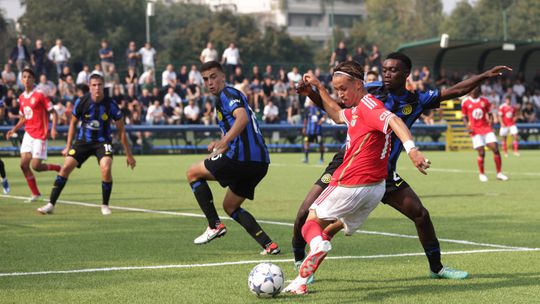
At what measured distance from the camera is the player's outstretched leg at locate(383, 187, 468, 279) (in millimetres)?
8297

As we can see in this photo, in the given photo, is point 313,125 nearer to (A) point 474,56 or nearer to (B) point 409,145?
(A) point 474,56

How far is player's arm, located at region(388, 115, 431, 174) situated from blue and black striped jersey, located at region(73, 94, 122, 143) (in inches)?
324

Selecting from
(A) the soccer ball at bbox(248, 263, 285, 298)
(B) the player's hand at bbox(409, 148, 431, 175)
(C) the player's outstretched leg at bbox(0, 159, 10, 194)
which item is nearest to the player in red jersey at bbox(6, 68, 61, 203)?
(C) the player's outstretched leg at bbox(0, 159, 10, 194)

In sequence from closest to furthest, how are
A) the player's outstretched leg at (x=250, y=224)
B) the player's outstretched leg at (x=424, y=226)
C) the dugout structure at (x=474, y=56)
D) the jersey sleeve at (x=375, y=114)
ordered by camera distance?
1. the jersey sleeve at (x=375, y=114)
2. the player's outstretched leg at (x=424, y=226)
3. the player's outstretched leg at (x=250, y=224)
4. the dugout structure at (x=474, y=56)

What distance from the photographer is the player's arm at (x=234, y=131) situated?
9508mm

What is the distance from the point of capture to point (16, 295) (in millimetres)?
7676

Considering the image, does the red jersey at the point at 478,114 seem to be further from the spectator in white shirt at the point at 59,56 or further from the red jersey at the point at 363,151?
the spectator in white shirt at the point at 59,56

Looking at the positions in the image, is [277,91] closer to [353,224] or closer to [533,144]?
[533,144]

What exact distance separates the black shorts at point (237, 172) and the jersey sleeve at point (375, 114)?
9.55 feet

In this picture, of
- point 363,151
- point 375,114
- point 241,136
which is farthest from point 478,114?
point 375,114

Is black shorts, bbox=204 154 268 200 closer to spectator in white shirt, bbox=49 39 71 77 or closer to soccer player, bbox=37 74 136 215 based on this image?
soccer player, bbox=37 74 136 215

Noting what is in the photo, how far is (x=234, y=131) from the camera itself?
9.71 m

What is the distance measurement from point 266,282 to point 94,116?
7.87 metres

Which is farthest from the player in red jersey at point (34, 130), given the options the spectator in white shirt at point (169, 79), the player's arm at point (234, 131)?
the spectator in white shirt at point (169, 79)
